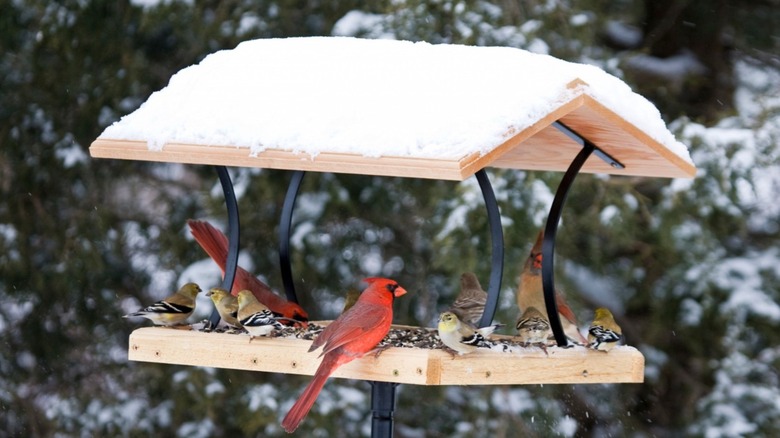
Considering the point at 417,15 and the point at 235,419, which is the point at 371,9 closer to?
the point at 417,15

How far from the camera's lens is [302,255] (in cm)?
546

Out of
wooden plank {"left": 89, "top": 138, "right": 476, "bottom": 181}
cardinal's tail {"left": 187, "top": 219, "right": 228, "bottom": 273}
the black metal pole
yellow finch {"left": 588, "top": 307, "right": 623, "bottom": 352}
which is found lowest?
the black metal pole

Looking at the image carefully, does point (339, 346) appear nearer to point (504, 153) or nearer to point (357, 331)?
point (357, 331)

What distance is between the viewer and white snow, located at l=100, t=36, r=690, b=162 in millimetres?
2463

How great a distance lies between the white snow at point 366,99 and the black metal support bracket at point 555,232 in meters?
0.17

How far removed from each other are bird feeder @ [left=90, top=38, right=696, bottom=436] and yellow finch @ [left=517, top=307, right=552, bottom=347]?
45 millimetres

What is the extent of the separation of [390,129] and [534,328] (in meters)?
0.74

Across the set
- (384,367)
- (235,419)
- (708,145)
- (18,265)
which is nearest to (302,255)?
(235,419)

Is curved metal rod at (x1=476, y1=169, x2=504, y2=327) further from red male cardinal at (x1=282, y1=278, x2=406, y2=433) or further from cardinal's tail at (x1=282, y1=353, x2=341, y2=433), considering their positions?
cardinal's tail at (x1=282, y1=353, x2=341, y2=433)

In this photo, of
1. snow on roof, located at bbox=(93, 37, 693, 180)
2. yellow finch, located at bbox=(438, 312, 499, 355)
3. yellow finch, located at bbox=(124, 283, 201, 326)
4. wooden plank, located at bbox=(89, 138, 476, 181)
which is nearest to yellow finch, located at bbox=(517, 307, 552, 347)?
yellow finch, located at bbox=(438, 312, 499, 355)

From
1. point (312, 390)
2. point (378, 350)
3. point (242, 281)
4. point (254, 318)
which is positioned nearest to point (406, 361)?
point (378, 350)

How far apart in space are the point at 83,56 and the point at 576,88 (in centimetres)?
389

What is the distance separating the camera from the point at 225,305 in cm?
296

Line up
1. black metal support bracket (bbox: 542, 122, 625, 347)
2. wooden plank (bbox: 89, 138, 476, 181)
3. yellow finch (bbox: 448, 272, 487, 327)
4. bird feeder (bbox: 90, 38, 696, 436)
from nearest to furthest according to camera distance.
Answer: wooden plank (bbox: 89, 138, 476, 181) → bird feeder (bbox: 90, 38, 696, 436) → black metal support bracket (bbox: 542, 122, 625, 347) → yellow finch (bbox: 448, 272, 487, 327)
